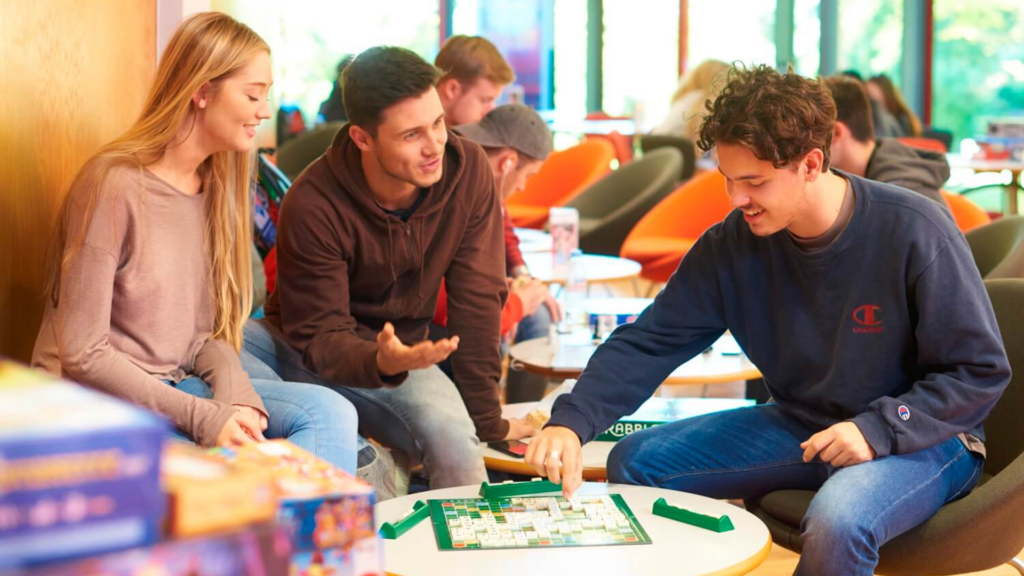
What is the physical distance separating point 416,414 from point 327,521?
4.73ft

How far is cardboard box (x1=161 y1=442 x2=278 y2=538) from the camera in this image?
80 cm

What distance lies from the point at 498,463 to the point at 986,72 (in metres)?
9.56

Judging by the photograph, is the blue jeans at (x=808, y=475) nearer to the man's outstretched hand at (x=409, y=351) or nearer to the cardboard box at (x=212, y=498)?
the man's outstretched hand at (x=409, y=351)

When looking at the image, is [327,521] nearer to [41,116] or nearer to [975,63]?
[41,116]

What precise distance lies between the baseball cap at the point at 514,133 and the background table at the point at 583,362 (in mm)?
581

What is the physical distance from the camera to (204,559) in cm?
79

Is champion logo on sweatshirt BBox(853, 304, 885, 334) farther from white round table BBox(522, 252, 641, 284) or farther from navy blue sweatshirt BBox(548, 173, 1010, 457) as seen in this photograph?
white round table BBox(522, 252, 641, 284)

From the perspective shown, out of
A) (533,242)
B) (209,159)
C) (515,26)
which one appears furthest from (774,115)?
(515,26)

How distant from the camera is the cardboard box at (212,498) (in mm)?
800

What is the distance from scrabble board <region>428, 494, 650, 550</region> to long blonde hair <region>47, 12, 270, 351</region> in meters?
0.75

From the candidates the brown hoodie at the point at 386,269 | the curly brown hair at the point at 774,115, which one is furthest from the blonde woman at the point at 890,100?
the curly brown hair at the point at 774,115

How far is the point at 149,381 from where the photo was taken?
204cm

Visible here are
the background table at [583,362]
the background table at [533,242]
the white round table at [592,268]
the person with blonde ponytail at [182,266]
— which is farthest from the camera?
the background table at [533,242]

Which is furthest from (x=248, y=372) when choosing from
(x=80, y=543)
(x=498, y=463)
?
(x=80, y=543)
